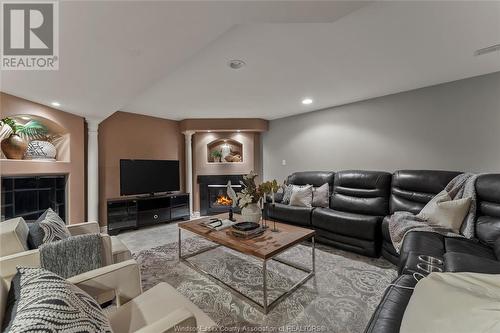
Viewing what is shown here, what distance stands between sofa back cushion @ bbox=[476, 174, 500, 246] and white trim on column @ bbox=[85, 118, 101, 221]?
5.27 metres

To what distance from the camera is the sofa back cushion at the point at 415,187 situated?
2.69 metres

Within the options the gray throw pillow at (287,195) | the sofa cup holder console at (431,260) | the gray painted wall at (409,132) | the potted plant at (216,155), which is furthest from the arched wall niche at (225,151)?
the sofa cup holder console at (431,260)

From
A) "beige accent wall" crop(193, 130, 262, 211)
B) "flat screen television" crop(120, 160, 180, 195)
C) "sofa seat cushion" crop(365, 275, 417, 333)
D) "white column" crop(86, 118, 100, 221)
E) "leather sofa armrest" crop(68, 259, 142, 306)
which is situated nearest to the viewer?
"sofa seat cushion" crop(365, 275, 417, 333)

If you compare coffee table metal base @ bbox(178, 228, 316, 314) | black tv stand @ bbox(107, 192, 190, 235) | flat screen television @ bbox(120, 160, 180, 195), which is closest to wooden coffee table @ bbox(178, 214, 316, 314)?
coffee table metal base @ bbox(178, 228, 316, 314)

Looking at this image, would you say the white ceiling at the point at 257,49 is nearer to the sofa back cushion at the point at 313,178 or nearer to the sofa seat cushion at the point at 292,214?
the sofa back cushion at the point at 313,178

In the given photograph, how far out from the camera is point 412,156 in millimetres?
3309

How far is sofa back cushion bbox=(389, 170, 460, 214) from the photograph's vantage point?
8.81ft

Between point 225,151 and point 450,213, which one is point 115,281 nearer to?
point 450,213

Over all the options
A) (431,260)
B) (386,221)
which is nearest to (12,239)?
(431,260)

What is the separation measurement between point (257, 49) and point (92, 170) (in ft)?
11.7

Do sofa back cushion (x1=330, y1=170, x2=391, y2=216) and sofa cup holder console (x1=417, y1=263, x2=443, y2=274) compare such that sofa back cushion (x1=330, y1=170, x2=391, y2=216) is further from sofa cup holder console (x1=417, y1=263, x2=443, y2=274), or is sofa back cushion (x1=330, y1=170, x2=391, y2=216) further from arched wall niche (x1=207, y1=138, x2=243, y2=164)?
arched wall niche (x1=207, y1=138, x2=243, y2=164)

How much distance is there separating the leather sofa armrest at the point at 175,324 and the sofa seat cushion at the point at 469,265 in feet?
4.95

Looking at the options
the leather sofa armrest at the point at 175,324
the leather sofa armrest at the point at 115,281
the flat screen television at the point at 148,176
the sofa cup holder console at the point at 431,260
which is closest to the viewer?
the leather sofa armrest at the point at 175,324

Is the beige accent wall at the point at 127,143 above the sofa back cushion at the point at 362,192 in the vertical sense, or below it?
above
